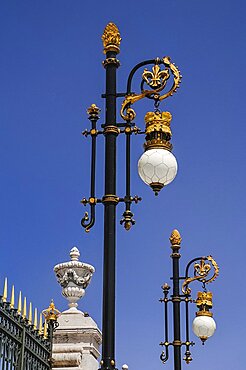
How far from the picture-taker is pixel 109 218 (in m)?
8.77

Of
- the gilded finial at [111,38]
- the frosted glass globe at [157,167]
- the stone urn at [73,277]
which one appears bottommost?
the frosted glass globe at [157,167]

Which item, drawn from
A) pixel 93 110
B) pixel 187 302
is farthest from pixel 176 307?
pixel 93 110

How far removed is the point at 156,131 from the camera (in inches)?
358

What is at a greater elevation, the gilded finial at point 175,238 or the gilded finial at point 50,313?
the gilded finial at point 175,238

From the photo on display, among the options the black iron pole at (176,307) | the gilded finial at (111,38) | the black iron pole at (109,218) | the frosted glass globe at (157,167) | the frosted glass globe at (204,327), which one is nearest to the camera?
the black iron pole at (109,218)

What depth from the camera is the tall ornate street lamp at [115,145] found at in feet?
27.9

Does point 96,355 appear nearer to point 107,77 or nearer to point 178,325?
point 178,325

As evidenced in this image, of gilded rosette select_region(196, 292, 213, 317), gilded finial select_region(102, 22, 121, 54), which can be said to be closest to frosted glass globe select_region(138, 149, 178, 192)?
gilded finial select_region(102, 22, 121, 54)

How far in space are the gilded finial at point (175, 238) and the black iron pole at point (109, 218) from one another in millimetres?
7866

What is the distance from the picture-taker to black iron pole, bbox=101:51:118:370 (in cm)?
830

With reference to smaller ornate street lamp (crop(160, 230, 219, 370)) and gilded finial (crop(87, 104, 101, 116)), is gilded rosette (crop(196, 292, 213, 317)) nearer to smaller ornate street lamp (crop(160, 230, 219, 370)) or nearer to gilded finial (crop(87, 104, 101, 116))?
smaller ornate street lamp (crop(160, 230, 219, 370))

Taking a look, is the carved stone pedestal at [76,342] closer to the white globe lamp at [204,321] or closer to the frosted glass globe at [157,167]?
the white globe lamp at [204,321]

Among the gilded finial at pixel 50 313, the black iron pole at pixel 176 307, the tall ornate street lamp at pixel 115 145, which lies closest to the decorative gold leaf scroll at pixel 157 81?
the tall ornate street lamp at pixel 115 145

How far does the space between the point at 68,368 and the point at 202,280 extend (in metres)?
4.95
